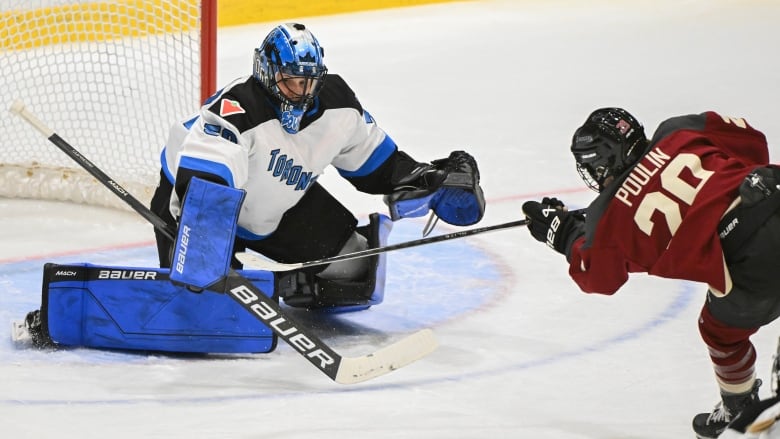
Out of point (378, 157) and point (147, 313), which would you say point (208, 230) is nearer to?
point (147, 313)

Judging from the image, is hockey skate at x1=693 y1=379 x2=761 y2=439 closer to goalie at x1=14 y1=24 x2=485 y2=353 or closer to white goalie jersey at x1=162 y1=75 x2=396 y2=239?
goalie at x1=14 y1=24 x2=485 y2=353

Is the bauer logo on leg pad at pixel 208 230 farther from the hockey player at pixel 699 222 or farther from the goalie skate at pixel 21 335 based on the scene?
the hockey player at pixel 699 222

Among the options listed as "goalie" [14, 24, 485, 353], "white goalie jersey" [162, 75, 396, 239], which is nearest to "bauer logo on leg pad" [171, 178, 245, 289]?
"goalie" [14, 24, 485, 353]

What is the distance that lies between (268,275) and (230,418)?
525 millimetres

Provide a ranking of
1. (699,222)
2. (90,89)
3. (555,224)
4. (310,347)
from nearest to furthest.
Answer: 1. (699,222)
2. (555,224)
3. (310,347)
4. (90,89)

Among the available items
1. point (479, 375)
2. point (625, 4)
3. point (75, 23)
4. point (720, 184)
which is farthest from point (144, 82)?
point (625, 4)

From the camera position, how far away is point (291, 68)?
3377mm

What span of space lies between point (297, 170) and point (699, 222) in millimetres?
1282

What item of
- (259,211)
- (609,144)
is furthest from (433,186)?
(609,144)

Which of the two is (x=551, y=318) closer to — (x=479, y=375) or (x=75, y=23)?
(x=479, y=375)

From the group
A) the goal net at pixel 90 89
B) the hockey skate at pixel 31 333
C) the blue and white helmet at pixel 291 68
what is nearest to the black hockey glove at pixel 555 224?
the blue and white helmet at pixel 291 68

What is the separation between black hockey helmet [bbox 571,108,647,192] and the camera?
2.82m

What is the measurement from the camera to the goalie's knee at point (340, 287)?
371cm

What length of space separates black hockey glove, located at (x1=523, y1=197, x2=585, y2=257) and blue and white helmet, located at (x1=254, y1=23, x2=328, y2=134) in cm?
65
